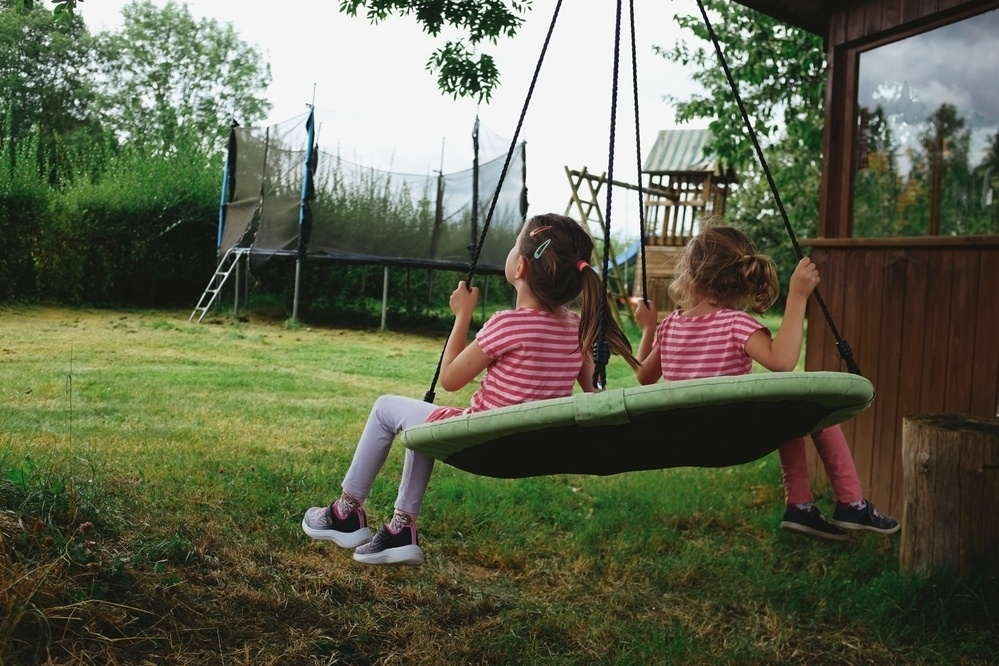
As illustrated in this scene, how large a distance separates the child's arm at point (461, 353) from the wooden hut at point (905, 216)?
2.35 meters

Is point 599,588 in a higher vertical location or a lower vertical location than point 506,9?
lower

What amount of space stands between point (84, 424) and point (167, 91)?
5.68 metres

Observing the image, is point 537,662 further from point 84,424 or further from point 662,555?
point 84,424

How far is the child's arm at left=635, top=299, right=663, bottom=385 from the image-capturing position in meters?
2.34

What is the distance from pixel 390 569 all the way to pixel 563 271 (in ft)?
5.81

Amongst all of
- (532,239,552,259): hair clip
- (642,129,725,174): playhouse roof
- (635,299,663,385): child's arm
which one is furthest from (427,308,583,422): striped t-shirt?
(642,129,725,174): playhouse roof

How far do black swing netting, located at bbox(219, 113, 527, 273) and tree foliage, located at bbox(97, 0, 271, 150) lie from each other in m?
0.87

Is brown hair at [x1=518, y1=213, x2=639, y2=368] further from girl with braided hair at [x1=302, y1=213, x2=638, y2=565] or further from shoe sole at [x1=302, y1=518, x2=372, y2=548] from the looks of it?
shoe sole at [x1=302, y1=518, x2=372, y2=548]

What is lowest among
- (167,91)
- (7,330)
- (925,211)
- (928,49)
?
(7,330)

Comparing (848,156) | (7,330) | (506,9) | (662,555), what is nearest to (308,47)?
(7,330)

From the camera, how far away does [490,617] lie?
3176mm

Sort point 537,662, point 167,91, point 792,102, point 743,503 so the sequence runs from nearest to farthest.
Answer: point 537,662, point 743,503, point 792,102, point 167,91

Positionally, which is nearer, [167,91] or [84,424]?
[84,424]

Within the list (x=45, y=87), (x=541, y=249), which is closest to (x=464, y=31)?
(x=541, y=249)
